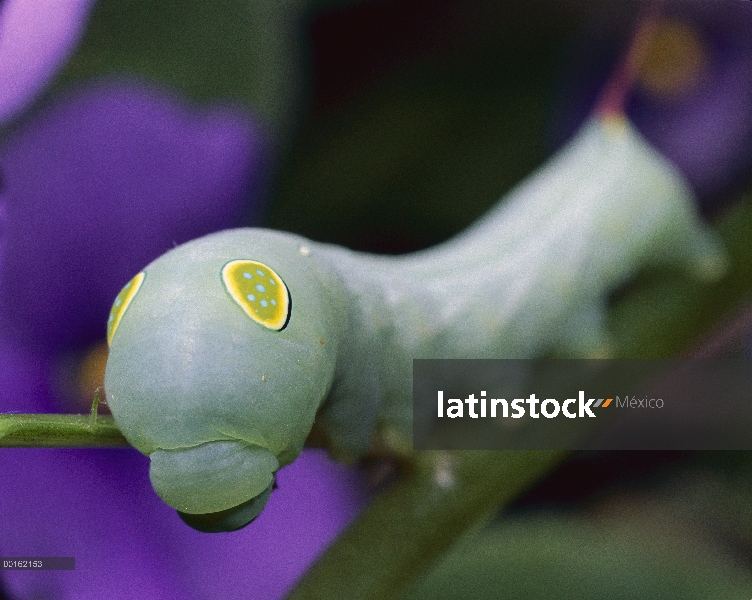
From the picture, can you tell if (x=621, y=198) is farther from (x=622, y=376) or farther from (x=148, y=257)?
(x=148, y=257)

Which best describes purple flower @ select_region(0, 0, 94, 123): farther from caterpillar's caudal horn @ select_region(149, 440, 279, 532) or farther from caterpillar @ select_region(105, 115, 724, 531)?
caterpillar's caudal horn @ select_region(149, 440, 279, 532)

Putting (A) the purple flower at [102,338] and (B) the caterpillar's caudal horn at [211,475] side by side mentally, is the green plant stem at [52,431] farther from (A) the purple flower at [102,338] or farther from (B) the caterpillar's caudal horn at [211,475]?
(A) the purple flower at [102,338]

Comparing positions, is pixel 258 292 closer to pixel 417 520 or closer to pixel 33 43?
pixel 417 520

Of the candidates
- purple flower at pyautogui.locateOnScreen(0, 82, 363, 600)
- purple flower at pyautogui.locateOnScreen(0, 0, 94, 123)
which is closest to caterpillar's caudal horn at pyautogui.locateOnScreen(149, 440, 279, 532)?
purple flower at pyautogui.locateOnScreen(0, 82, 363, 600)

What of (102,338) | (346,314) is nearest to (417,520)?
(346,314)

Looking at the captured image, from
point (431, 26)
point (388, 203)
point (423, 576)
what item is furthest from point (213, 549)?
point (431, 26)

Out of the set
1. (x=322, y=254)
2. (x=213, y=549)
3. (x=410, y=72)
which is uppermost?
(x=410, y=72)
